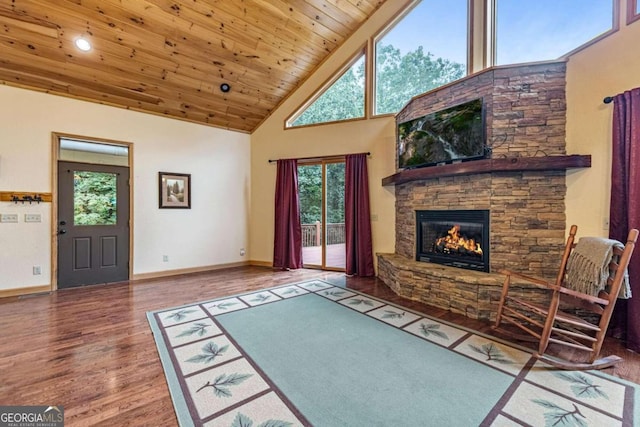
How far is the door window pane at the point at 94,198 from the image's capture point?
436 centimetres

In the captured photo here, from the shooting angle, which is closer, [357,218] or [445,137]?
[445,137]

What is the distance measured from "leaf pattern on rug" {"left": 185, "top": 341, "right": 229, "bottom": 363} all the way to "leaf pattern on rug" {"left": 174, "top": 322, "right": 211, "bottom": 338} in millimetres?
277

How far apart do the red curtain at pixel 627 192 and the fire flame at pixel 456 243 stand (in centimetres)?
121

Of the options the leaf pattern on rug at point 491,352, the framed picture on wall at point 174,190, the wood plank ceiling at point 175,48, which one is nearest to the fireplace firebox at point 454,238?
the leaf pattern on rug at point 491,352

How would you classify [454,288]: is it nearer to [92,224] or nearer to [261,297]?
[261,297]

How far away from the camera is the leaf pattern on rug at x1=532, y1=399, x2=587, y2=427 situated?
154 centimetres

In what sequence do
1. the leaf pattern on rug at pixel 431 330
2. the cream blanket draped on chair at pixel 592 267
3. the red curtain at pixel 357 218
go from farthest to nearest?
the red curtain at pixel 357 218 < the leaf pattern on rug at pixel 431 330 < the cream blanket draped on chair at pixel 592 267

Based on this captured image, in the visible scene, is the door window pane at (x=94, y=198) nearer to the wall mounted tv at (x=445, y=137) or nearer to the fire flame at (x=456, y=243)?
the wall mounted tv at (x=445, y=137)

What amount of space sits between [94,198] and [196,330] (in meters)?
3.28

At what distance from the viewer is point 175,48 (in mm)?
4074

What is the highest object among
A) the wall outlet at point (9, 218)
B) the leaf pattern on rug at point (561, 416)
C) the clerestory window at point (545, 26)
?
the clerestory window at point (545, 26)

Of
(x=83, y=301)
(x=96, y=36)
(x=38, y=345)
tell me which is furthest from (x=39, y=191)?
(x=38, y=345)

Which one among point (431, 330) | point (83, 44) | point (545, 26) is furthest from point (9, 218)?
point (545, 26)

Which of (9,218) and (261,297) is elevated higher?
(9,218)
